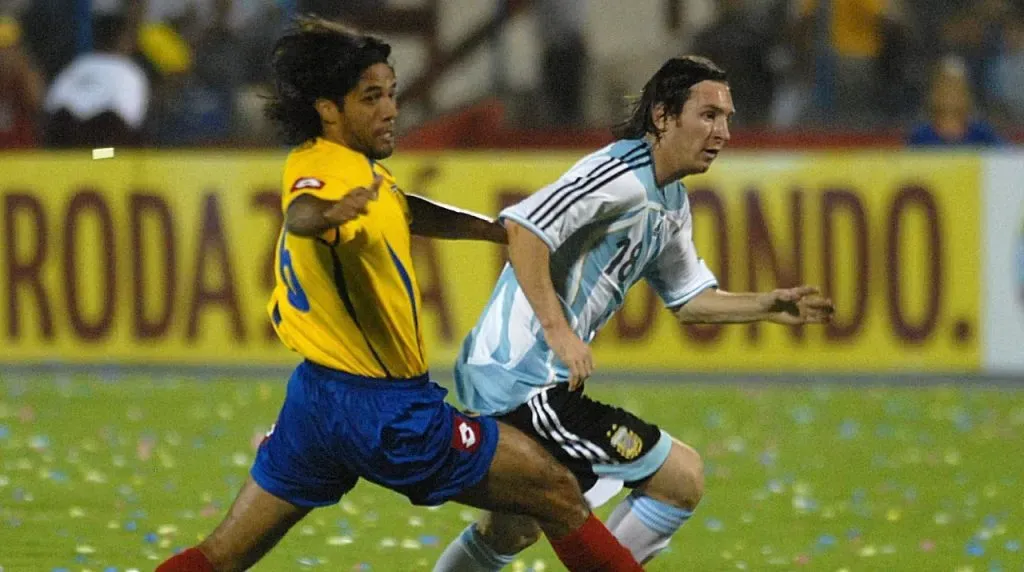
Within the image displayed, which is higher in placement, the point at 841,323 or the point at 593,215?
the point at 593,215

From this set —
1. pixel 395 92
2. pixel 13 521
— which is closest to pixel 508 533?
pixel 395 92

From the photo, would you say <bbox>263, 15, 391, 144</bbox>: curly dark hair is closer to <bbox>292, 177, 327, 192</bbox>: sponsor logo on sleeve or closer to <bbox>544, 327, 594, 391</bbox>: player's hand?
<bbox>292, 177, 327, 192</bbox>: sponsor logo on sleeve

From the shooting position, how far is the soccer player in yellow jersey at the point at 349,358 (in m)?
5.21

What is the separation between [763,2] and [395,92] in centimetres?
1012

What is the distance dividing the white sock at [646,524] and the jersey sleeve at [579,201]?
0.87 meters

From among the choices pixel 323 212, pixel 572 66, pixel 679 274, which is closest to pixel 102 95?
pixel 572 66

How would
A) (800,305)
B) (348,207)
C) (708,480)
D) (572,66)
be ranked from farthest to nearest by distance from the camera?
(572,66)
(708,480)
(800,305)
(348,207)

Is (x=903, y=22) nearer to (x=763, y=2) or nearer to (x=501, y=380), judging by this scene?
(x=763, y=2)

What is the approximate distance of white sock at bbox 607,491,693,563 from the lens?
6.01 metres

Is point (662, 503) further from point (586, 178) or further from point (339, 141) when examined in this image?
point (339, 141)

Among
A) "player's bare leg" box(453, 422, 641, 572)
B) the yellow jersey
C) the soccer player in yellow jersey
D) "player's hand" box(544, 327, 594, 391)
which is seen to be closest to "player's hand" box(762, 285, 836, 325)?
"player's hand" box(544, 327, 594, 391)

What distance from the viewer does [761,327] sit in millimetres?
13398

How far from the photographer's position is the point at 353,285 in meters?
5.18

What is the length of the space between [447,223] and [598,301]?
0.56 metres
